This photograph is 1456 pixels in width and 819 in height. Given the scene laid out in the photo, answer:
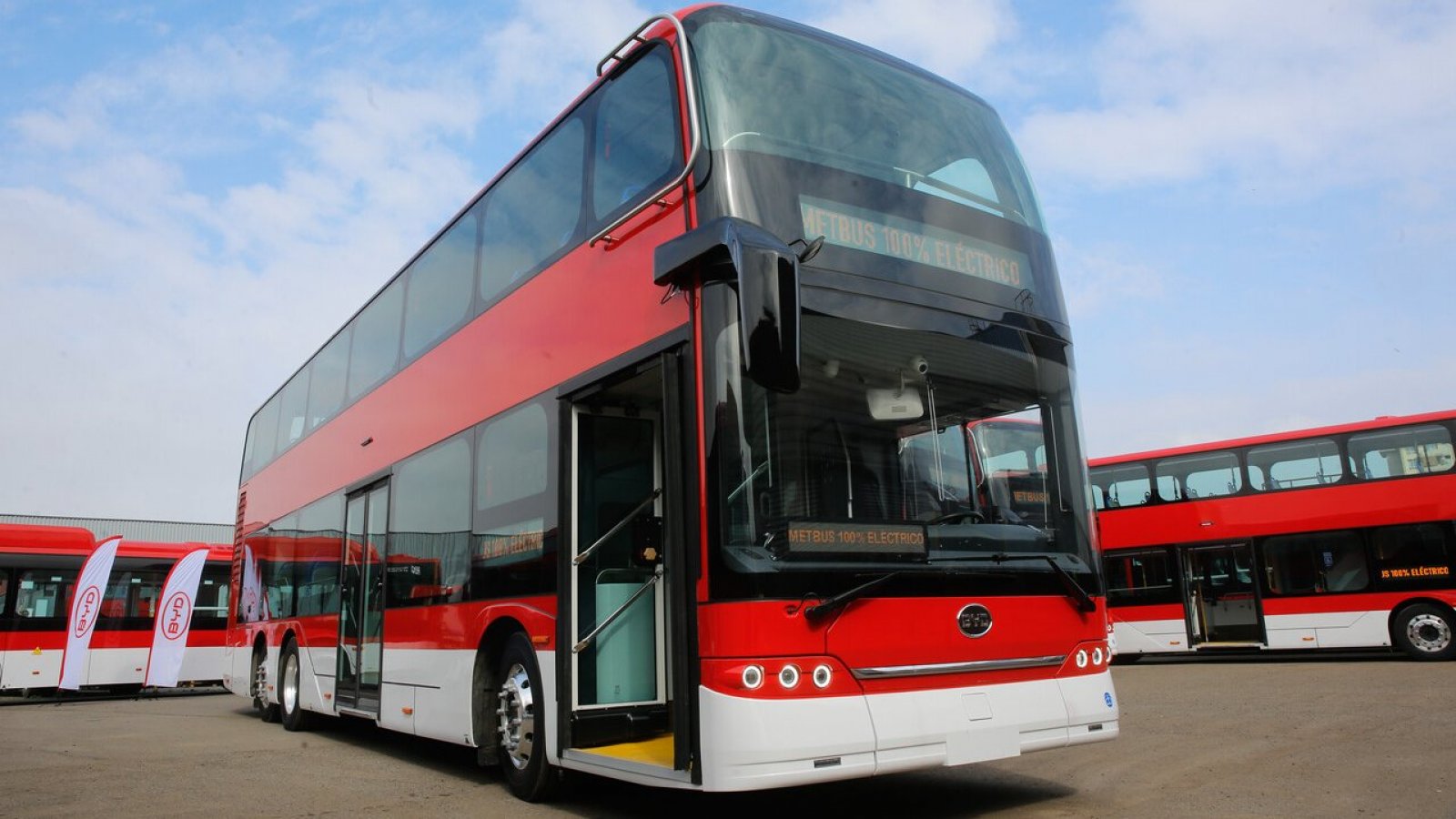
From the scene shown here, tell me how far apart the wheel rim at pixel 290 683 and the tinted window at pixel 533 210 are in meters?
6.62

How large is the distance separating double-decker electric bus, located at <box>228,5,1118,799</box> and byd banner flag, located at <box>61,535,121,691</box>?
45.3 ft

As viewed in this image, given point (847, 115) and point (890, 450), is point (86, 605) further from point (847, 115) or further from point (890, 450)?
point (890, 450)

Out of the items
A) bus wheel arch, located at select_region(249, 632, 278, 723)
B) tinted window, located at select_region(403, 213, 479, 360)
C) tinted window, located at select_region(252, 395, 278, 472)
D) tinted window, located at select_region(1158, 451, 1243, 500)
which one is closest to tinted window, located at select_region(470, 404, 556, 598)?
tinted window, located at select_region(403, 213, 479, 360)

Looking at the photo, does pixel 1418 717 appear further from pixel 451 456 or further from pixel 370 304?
pixel 370 304

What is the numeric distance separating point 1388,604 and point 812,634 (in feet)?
51.1

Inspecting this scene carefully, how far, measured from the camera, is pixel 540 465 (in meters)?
6.86

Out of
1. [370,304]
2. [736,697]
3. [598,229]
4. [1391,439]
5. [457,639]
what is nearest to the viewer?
[736,697]

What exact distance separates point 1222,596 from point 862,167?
15565 mm

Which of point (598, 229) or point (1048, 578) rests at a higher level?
point (598, 229)

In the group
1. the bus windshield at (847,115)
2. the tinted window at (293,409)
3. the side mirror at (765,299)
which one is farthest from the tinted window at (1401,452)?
the tinted window at (293,409)

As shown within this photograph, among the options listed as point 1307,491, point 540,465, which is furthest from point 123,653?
point 1307,491

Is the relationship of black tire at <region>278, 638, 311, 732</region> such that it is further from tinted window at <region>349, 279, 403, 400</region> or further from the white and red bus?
the white and red bus

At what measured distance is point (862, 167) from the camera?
18.8 feet

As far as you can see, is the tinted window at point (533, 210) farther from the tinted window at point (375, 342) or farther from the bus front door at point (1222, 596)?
the bus front door at point (1222, 596)
